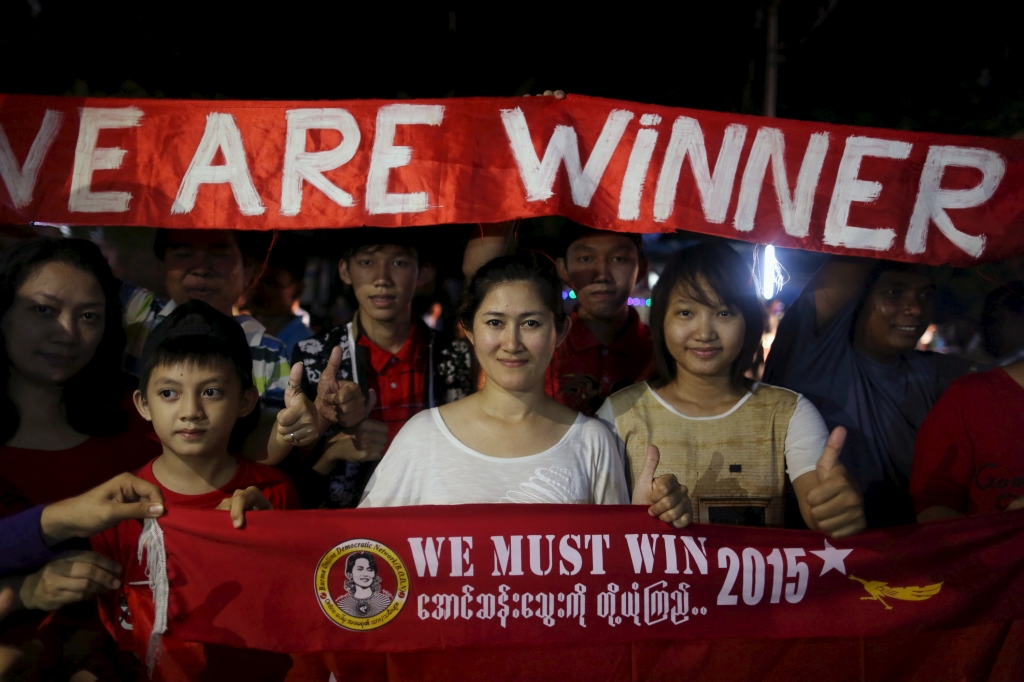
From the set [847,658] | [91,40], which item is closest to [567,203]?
[847,658]

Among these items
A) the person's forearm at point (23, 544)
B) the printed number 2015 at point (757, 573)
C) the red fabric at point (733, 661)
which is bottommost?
the red fabric at point (733, 661)

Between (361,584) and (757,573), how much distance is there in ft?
3.77

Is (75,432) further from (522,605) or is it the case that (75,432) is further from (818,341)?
(818,341)

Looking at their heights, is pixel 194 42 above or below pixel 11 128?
above

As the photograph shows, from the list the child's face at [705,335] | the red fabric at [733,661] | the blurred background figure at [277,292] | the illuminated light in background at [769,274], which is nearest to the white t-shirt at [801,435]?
the child's face at [705,335]

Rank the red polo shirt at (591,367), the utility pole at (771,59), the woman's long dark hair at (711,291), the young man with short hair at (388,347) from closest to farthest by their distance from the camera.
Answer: the woman's long dark hair at (711,291) < the young man with short hair at (388,347) < the red polo shirt at (591,367) < the utility pole at (771,59)

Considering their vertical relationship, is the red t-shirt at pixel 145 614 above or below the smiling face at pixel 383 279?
below

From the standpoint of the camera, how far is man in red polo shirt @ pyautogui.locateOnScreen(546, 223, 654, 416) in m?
3.44

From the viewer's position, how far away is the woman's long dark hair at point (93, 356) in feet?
8.61

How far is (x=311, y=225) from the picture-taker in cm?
290

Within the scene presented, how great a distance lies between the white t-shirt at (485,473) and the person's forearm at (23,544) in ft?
2.95

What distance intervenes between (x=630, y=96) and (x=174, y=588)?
684 centimetres

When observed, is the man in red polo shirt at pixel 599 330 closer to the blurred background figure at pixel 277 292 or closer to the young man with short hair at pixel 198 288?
the young man with short hair at pixel 198 288

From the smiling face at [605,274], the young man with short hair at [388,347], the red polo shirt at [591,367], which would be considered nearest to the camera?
the young man with short hair at [388,347]
